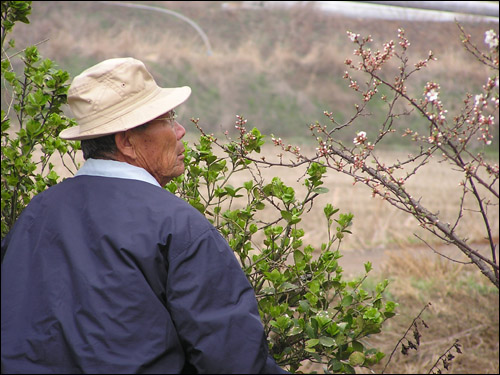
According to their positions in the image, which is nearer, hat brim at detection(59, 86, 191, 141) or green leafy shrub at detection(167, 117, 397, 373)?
hat brim at detection(59, 86, 191, 141)

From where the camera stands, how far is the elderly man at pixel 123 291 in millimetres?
1645

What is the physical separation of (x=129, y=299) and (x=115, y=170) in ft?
1.37

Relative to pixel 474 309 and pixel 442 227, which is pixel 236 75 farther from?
pixel 442 227

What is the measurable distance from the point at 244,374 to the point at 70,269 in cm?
51

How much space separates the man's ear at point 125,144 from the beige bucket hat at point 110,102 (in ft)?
0.18

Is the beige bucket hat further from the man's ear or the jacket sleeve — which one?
the jacket sleeve

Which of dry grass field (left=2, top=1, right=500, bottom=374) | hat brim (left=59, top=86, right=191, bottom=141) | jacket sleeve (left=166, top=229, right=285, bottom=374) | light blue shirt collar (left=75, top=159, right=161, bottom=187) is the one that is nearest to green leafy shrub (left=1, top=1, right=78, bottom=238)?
hat brim (left=59, top=86, right=191, bottom=141)

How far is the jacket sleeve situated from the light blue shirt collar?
0.99 ft

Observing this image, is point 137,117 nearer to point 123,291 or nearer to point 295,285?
point 123,291

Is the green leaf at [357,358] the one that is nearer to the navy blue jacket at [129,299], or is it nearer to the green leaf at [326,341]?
the green leaf at [326,341]

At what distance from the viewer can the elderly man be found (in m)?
1.64

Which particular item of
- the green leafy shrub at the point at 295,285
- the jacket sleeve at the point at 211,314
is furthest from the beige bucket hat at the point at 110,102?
the green leafy shrub at the point at 295,285

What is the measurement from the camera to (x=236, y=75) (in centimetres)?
1506

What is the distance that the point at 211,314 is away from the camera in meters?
1.67
